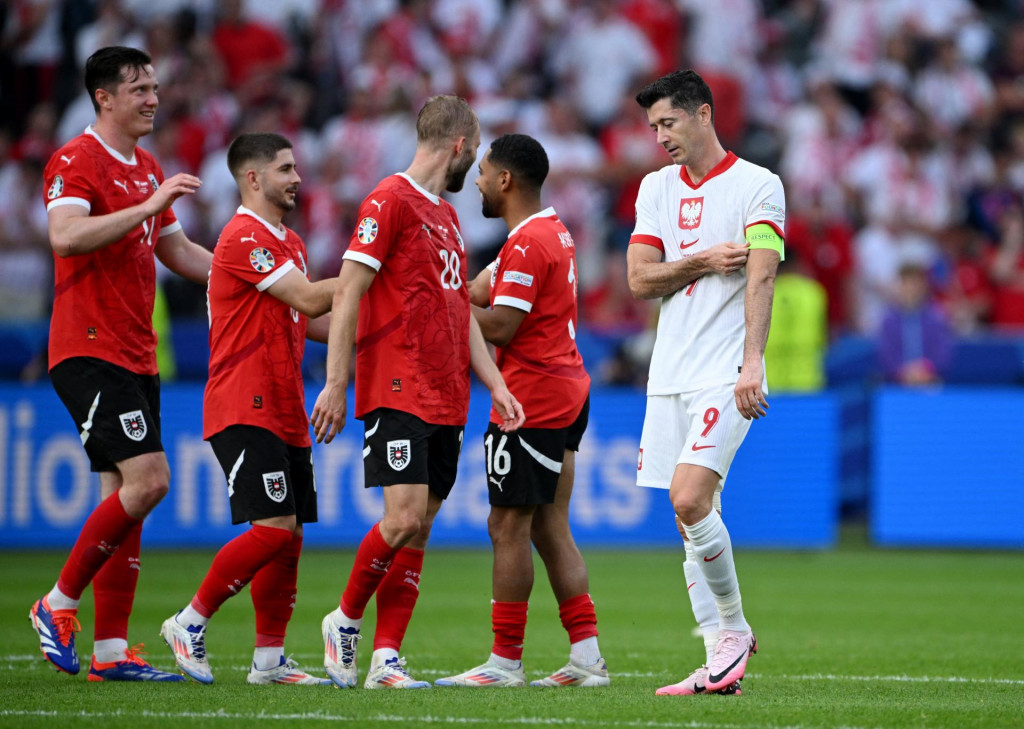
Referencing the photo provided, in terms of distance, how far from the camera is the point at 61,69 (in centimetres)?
1688

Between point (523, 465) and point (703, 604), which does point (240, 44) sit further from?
point (703, 604)

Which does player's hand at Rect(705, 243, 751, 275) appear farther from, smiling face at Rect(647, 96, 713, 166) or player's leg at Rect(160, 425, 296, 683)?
player's leg at Rect(160, 425, 296, 683)

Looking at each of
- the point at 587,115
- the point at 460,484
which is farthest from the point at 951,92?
the point at 460,484

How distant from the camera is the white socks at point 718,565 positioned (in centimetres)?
613

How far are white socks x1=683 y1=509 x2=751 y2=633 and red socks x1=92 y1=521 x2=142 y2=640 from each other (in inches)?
103

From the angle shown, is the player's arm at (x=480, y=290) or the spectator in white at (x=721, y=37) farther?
the spectator in white at (x=721, y=37)

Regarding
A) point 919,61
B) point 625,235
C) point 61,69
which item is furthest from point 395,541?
point 919,61

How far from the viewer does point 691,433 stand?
6223 mm

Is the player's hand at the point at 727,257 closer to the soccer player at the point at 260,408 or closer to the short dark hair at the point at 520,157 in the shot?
the short dark hair at the point at 520,157

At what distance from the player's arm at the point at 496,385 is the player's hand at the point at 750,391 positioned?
0.94 meters

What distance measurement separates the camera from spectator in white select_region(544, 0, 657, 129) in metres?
17.3

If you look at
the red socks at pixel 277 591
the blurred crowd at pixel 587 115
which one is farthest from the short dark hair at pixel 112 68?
the blurred crowd at pixel 587 115

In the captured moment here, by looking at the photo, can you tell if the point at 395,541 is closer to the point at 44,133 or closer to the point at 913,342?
the point at 913,342

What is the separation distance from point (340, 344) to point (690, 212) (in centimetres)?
170
